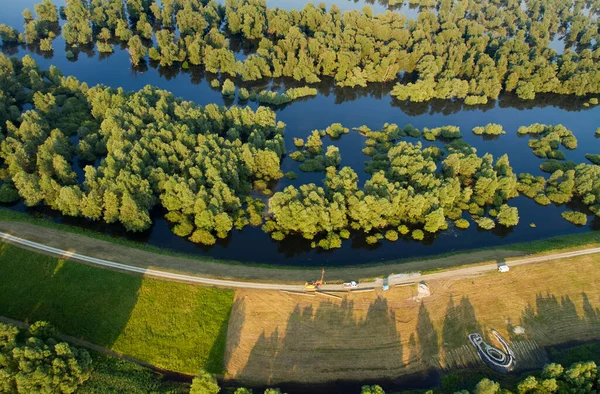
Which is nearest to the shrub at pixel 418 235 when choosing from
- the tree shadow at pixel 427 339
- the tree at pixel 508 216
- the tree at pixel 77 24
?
the tree at pixel 508 216

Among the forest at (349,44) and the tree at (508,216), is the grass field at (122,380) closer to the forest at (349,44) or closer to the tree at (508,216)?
the tree at (508,216)

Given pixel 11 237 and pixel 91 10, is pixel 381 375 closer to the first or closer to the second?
pixel 11 237

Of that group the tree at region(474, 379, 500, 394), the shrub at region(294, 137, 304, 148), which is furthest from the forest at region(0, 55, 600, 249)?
the tree at region(474, 379, 500, 394)

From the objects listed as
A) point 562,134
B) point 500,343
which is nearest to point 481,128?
point 562,134

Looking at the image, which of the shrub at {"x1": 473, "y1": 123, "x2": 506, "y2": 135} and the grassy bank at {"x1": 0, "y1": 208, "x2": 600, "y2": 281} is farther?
the shrub at {"x1": 473, "y1": 123, "x2": 506, "y2": 135}

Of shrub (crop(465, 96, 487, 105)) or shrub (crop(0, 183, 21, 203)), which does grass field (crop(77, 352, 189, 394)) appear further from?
shrub (crop(465, 96, 487, 105))

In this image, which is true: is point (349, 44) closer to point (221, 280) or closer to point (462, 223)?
point (462, 223)
